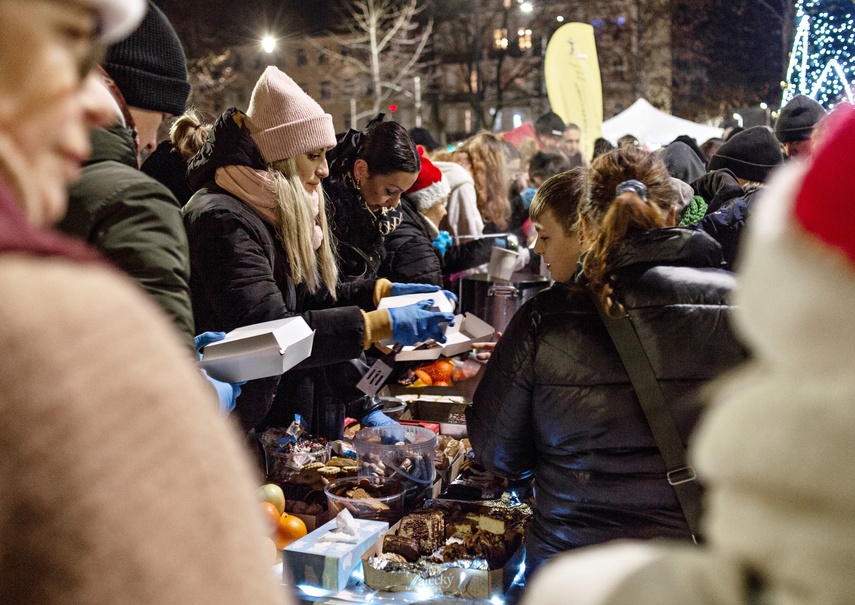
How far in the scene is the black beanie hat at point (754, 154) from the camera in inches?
218

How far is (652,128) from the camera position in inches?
571

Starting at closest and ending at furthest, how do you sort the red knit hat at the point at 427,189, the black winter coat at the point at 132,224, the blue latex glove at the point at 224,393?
the black winter coat at the point at 132,224 < the blue latex glove at the point at 224,393 < the red knit hat at the point at 427,189

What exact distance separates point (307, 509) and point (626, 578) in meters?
2.47

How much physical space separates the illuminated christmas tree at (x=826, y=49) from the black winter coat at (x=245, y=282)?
21.8 feet

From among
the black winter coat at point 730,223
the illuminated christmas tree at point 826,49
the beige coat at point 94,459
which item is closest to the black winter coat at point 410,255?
the black winter coat at point 730,223

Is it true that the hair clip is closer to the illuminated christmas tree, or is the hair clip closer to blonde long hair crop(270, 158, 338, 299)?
blonde long hair crop(270, 158, 338, 299)

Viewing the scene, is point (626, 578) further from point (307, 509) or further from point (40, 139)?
point (307, 509)

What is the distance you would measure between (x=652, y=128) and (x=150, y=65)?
1353cm

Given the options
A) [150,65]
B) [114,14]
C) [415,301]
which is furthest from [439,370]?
[114,14]

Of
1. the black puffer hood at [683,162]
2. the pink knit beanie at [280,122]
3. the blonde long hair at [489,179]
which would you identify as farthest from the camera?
the blonde long hair at [489,179]

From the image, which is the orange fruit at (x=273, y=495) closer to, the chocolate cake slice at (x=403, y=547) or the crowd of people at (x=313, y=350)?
the crowd of people at (x=313, y=350)

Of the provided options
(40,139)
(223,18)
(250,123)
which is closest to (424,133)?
(250,123)

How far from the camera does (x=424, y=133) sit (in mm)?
9039

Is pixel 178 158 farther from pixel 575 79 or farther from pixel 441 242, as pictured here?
pixel 575 79
